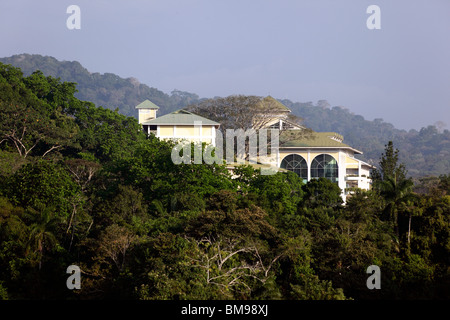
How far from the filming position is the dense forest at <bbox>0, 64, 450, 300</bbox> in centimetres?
2659

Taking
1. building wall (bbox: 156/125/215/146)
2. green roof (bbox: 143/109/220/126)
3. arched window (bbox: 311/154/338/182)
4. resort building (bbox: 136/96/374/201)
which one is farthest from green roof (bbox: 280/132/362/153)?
green roof (bbox: 143/109/220/126)

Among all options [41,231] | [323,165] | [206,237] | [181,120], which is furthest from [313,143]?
[41,231]

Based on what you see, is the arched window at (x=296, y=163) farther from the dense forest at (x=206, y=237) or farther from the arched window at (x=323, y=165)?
the dense forest at (x=206, y=237)

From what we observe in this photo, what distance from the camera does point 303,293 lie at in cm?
2536

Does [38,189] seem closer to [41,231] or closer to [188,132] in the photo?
[41,231]

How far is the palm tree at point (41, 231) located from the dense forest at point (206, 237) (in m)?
0.05

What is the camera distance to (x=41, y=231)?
3052 centimetres

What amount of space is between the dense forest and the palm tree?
0.16 feet

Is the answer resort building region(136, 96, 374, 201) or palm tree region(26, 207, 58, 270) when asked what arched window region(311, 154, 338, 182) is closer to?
resort building region(136, 96, 374, 201)

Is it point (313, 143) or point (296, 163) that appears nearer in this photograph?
point (296, 163)

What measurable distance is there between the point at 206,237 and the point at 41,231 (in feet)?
25.0

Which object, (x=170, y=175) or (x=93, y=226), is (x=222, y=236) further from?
(x=170, y=175)

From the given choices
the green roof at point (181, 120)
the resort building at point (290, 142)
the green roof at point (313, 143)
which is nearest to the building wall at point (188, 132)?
the resort building at point (290, 142)
